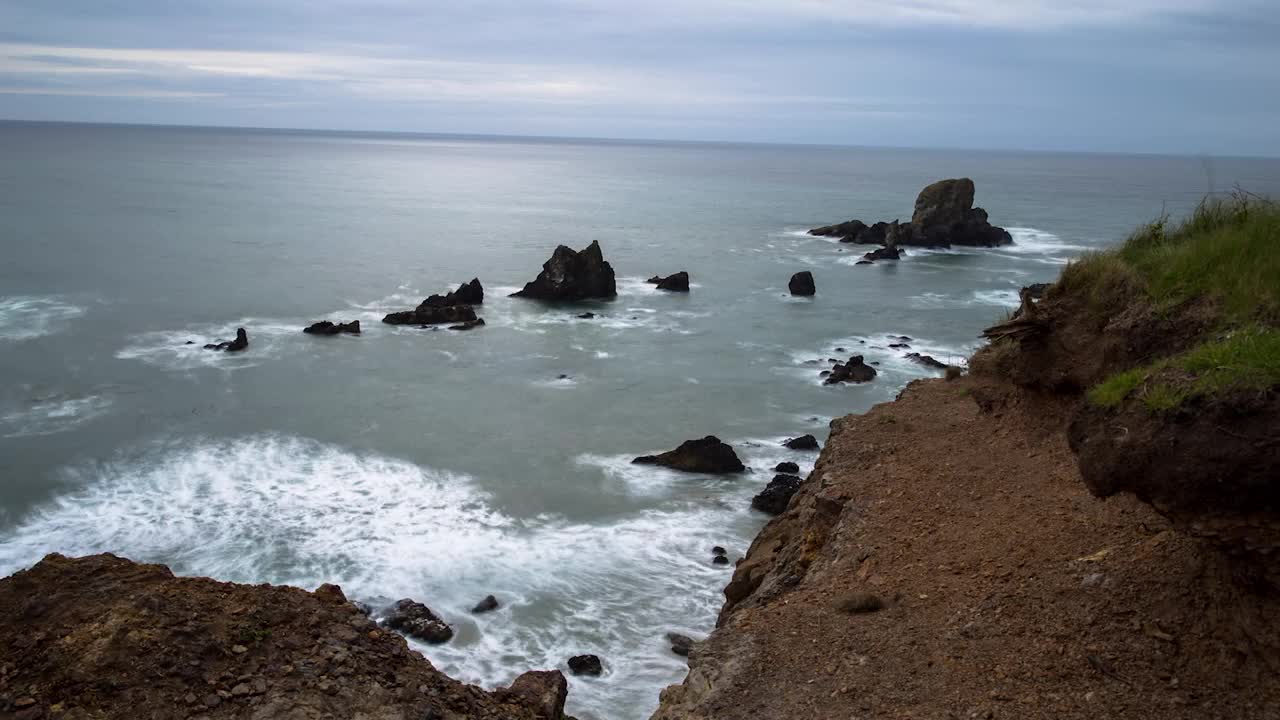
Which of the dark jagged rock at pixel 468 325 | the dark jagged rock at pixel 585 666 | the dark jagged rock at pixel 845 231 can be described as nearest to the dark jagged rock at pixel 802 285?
the dark jagged rock at pixel 468 325

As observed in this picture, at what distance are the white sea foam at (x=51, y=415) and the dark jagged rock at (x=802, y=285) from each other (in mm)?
34441

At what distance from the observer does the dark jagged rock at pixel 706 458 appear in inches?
975

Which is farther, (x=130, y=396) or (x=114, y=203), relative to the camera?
(x=114, y=203)

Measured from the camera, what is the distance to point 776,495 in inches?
877

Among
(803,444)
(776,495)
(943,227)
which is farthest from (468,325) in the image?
(943,227)

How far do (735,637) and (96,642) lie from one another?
615 centimetres

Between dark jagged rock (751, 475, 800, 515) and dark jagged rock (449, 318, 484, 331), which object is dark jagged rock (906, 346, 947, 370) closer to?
dark jagged rock (751, 475, 800, 515)

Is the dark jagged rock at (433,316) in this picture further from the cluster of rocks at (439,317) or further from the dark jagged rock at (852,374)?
the dark jagged rock at (852,374)

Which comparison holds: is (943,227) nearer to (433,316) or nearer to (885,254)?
(885,254)

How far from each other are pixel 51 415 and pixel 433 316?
1753cm

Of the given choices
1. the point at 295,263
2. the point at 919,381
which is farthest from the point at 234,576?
the point at 295,263

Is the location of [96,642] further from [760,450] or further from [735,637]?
[760,450]

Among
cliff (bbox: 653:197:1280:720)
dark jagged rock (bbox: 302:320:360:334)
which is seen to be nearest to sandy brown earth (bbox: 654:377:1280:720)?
cliff (bbox: 653:197:1280:720)

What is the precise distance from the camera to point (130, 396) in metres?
32.2
